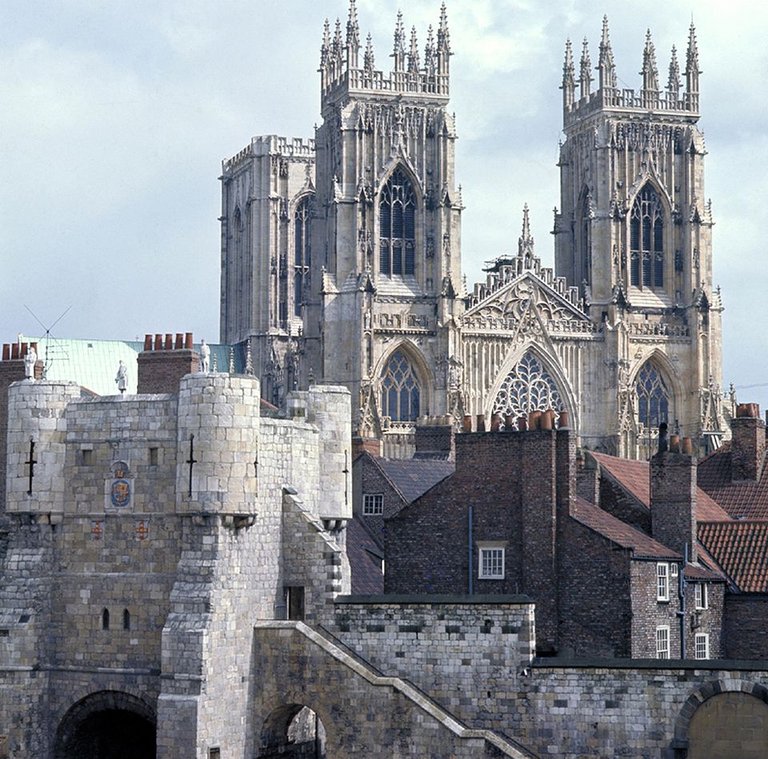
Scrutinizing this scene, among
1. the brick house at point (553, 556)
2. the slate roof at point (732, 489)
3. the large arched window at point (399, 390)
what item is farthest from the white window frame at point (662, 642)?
the large arched window at point (399, 390)

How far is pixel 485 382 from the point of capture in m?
92.1

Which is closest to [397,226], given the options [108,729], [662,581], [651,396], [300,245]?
[651,396]

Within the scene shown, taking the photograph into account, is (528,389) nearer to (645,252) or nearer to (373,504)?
(645,252)

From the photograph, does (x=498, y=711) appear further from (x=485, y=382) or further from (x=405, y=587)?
(x=485, y=382)

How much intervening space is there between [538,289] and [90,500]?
64.3 meters

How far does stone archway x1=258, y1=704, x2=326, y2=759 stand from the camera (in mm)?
31219

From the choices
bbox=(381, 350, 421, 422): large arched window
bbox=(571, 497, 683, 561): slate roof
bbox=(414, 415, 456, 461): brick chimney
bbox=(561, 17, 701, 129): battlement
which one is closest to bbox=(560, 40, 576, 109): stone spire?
bbox=(561, 17, 701, 129): battlement

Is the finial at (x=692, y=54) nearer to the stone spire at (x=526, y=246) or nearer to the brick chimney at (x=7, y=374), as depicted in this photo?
the stone spire at (x=526, y=246)

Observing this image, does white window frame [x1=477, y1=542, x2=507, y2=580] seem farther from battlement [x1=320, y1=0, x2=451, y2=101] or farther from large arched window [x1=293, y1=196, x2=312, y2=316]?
large arched window [x1=293, y1=196, x2=312, y2=316]

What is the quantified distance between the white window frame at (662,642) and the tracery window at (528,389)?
182ft

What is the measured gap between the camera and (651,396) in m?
96.6

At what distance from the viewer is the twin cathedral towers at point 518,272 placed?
297 feet

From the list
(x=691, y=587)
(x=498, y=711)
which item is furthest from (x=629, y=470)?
(x=498, y=711)

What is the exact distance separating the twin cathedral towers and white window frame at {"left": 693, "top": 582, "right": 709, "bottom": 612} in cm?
4731
